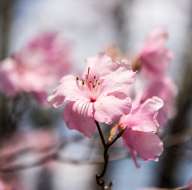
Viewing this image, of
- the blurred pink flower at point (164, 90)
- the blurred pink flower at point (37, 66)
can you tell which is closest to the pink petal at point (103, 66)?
the blurred pink flower at point (164, 90)

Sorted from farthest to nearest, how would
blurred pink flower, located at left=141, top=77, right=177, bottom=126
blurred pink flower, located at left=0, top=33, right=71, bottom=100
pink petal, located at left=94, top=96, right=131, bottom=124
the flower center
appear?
blurred pink flower, located at left=0, top=33, right=71, bottom=100 → blurred pink flower, located at left=141, top=77, right=177, bottom=126 → the flower center → pink petal, located at left=94, top=96, right=131, bottom=124

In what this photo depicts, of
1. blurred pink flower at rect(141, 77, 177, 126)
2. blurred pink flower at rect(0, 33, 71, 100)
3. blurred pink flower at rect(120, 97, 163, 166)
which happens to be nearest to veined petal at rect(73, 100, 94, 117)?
blurred pink flower at rect(120, 97, 163, 166)

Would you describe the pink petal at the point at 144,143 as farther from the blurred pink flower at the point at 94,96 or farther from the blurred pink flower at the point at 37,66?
the blurred pink flower at the point at 37,66

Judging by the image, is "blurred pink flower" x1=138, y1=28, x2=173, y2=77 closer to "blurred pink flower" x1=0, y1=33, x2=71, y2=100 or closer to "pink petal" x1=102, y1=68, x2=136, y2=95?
"blurred pink flower" x1=0, y1=33, x2=71, y2=100

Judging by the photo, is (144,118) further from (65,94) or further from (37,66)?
(37,66)

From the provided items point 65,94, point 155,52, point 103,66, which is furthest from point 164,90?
point 65,94

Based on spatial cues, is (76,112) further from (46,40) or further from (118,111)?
(46,40)
